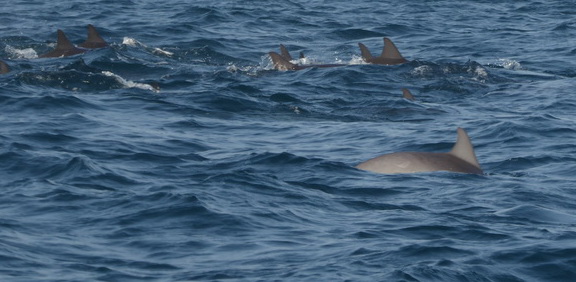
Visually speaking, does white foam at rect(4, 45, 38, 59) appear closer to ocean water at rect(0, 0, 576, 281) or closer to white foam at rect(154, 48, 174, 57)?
ocean water at rect(0, 0, 576, 281)

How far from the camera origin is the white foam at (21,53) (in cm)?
2838

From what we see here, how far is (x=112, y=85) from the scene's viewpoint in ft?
79.7

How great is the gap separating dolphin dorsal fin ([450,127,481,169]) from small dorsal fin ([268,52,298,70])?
10.3 metres

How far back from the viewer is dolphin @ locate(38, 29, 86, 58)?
2800cm

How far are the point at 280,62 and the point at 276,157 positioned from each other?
31.0ft

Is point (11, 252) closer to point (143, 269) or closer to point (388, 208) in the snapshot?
point (143, 269)

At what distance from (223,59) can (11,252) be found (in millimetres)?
17456

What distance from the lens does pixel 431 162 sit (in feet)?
55.7

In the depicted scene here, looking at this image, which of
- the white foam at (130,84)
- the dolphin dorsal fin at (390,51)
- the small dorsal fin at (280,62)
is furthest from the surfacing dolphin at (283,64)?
the white foam at (130,84)

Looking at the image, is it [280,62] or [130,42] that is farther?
[130,42]

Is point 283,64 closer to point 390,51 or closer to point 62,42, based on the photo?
point 390,51

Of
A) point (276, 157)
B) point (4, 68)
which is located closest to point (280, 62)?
point (4, 68)

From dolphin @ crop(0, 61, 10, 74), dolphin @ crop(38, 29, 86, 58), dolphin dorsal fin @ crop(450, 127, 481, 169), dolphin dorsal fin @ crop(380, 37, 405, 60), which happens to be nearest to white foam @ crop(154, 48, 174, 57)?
dolphin @ crop(38, 29, 86, 58)

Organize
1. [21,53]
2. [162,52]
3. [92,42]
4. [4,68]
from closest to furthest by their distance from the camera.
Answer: [4,68]
[21,53]
[92,42]
[162,52]
